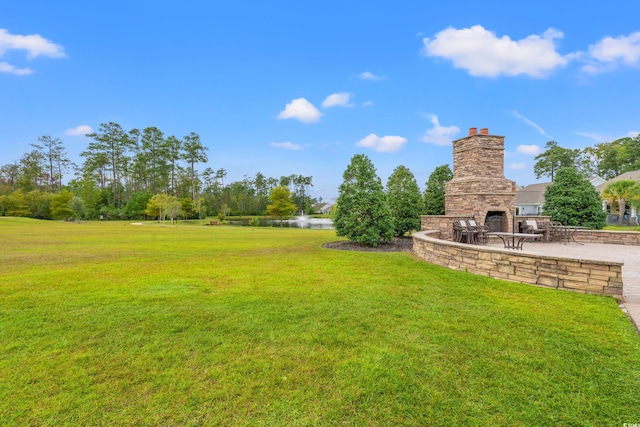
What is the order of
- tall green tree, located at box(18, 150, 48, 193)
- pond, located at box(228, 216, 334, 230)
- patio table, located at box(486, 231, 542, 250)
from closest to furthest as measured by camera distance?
patio table, located at box(486, 231, 542, 250)
pond, located at box(228, 216, 334, 230)
tall green tree, located at box(18, 150, 48, 193)

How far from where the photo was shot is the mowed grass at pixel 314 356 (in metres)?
1.88

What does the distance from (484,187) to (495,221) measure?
5.10ft

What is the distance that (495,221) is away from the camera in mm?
11203

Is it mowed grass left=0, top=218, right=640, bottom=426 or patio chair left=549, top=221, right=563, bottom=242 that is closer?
mowed grass left=0, top=218, right=640, bottom=426

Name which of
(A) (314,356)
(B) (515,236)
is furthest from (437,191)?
(A) (314,356)

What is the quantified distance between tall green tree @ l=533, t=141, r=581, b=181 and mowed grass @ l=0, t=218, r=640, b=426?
170 ft

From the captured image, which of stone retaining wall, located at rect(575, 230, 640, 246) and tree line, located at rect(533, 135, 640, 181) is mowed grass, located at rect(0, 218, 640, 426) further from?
tree line, located at rect(533, 135, 640, 181)

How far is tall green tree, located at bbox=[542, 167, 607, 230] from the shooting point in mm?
12453

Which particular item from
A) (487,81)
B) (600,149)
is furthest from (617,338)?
(600,149)

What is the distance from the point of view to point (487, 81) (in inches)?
533

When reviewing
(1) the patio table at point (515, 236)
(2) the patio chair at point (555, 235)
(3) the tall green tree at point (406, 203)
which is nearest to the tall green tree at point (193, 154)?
(3) the tall green tree at point (406, 203)

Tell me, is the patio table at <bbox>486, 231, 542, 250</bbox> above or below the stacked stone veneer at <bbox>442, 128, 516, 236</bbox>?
below

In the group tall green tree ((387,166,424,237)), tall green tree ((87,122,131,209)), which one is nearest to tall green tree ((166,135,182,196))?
tall green tree ((87,122,131,209))

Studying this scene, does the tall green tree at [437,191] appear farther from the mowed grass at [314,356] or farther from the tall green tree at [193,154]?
the tall green tree at [193,154]
